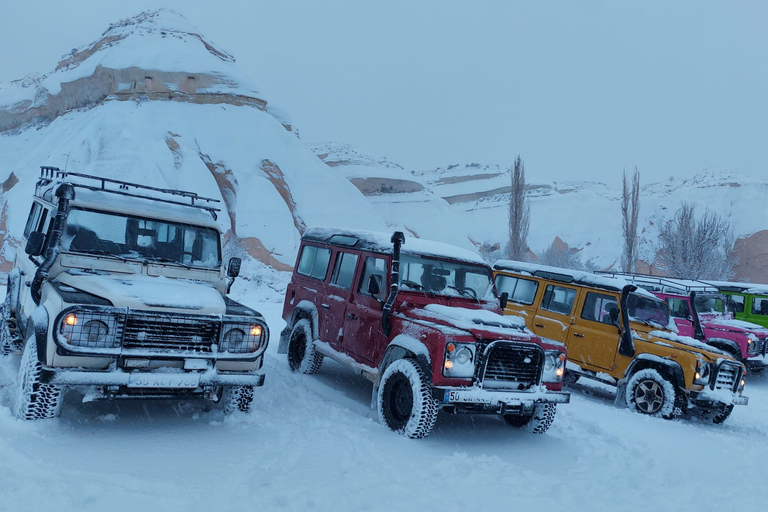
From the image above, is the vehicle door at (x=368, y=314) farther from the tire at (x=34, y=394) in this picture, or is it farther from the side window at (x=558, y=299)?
the side window at (x=558, y=299)

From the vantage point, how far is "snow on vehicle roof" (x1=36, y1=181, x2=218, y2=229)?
6090 millimetres

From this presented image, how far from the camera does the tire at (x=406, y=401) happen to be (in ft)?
18.2

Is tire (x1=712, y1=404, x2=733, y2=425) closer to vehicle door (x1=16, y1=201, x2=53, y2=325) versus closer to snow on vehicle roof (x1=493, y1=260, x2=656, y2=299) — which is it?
snow on vehicle roof (x1=493, y1=260, x2=656, y2=299)

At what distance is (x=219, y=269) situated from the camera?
259 inches

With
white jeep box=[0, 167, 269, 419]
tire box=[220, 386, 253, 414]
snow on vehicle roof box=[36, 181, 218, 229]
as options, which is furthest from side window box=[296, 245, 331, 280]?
tire box=[220, 386, 253, 414]

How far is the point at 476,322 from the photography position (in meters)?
6.03

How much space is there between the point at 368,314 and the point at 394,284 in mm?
712

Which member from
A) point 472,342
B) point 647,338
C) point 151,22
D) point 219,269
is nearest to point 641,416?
point 647,338

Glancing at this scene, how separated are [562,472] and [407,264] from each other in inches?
116

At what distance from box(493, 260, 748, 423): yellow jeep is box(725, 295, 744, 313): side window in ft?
21.5

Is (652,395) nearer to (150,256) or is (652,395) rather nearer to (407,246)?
(407,246)

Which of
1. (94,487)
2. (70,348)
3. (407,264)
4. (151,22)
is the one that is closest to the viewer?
Answer: (94,487)

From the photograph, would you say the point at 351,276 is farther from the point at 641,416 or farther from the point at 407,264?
the point at 641,416

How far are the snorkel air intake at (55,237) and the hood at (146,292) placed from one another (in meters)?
0.16
